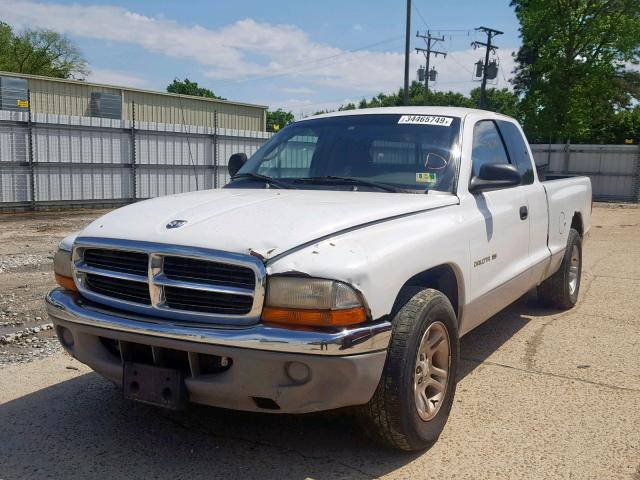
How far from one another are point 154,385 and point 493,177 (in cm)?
237

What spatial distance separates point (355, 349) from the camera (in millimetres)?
2682

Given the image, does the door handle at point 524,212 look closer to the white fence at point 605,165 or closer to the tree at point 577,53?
the white fence at point 605,165

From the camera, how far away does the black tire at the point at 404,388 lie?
2.90 metres

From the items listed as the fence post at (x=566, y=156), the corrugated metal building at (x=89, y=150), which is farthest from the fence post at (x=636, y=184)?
the corrugated metal building at (x=89, y=150)

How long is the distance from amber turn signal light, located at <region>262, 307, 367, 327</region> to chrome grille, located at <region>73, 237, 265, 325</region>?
0.07 metres

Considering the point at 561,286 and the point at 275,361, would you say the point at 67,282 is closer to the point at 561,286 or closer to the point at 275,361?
the point at 275,361

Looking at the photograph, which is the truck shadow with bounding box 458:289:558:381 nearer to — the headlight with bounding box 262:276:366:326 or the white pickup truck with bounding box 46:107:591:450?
the white pickup truck with bounding box 46:107:591:450

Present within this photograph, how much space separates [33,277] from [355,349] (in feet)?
19.4

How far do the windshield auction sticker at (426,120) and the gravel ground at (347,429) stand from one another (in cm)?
175

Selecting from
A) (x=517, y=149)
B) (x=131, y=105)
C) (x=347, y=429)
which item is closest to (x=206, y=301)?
(x=347, y=429)

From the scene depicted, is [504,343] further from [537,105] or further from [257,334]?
[537,105]

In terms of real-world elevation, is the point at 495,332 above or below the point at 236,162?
below

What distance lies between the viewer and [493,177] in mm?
3945

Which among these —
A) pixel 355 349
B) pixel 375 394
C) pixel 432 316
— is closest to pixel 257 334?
pixel 355 349
